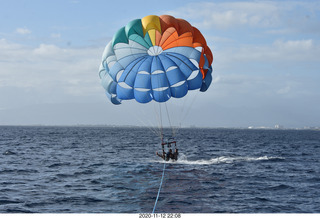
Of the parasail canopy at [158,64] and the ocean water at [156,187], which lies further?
the parasail canopy at [158,64]

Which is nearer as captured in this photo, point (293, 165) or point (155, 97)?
point (155, 97)

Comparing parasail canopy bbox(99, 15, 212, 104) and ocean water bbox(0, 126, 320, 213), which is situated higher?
parasail canopy bbox(99, 15, 212, 104)

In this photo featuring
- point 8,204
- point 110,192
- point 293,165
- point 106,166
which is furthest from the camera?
point 293,165

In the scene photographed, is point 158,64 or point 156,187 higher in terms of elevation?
point 158,64

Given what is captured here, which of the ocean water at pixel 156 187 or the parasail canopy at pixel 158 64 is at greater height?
the parasail canopy at pixel 158 64

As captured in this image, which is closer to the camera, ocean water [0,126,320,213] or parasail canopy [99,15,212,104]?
ocean water [0,126,320,213]

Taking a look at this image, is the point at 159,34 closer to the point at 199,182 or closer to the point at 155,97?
the point at 155,97
